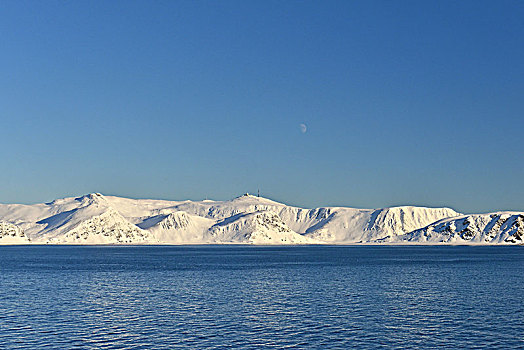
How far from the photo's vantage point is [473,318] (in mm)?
71188

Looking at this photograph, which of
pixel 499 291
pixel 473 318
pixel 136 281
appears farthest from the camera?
pixel 136 281

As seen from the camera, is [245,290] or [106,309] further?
[245,290]

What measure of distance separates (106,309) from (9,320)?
41.2 ft

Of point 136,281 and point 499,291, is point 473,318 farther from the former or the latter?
point 136,281

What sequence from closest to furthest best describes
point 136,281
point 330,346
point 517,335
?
point 330,346, point 517,335, point 136,281

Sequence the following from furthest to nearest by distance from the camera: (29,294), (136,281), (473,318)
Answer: (136,281), (29,294), (473,318)

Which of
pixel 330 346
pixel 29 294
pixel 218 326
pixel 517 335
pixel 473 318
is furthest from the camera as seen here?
pixel 29 294

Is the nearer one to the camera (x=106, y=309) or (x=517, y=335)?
(x=517, y=335)

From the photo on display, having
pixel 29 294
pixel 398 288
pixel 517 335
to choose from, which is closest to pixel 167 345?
→ pixel 517 335

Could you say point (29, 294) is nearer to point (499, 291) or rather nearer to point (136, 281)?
point (136, 281)

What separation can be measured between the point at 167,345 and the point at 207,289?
48.1 metres

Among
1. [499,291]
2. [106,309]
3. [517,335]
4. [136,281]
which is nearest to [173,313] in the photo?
[106,309]

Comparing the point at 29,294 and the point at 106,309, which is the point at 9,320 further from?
the point at 29,294

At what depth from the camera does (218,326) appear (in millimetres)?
65250
